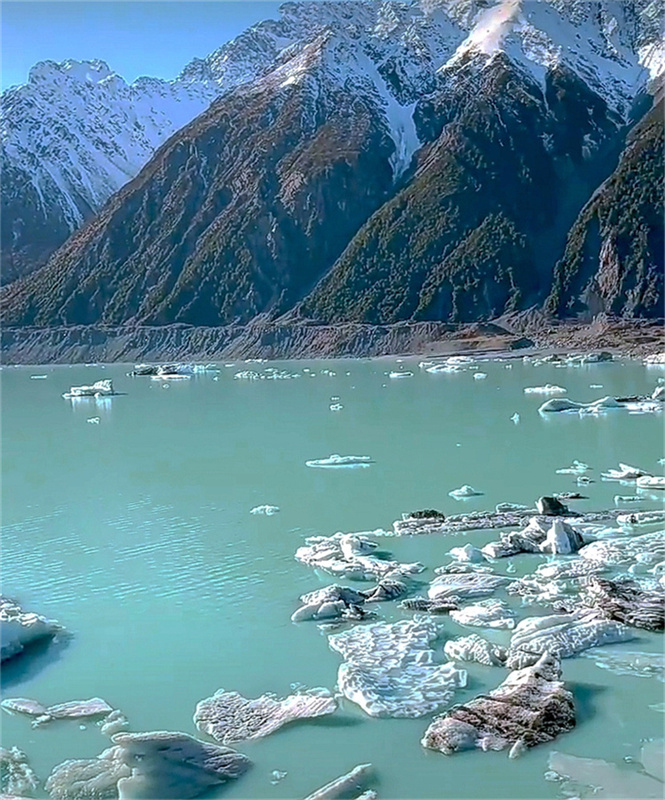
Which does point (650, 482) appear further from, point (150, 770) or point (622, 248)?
point (622, 248)

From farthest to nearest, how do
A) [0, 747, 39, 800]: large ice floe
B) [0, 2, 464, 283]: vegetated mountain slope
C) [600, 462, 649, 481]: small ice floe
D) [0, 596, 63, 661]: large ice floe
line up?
[0, 2, 464, 283]: vegetated mountain slope < [600, 462, 649, 481]: small ice floe < [0, 596, 63, 661]: large ice floe < [0, 747, 39, 800]: large ice floe

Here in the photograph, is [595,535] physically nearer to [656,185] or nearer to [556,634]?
[556,634]

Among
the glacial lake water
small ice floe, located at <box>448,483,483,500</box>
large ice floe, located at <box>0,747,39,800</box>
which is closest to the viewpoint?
large ice floe, located at <box>0,747,39,800</box>

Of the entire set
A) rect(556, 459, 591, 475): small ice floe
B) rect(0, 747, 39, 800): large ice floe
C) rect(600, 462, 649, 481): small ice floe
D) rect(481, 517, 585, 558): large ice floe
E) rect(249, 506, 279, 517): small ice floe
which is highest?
rect(481, 517, 585, 558): large ice floe

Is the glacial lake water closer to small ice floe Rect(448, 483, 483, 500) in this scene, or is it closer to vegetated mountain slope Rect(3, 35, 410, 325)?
small ice floe Rect(448, 483, 483, 500)

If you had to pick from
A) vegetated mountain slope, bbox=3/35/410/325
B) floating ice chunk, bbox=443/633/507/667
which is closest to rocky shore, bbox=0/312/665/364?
vegetated mountain slope, bbox=3/35/410/325

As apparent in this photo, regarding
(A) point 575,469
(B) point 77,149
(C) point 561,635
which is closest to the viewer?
(C) point 561,635

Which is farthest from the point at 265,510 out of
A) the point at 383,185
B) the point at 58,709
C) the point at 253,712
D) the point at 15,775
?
the point at 383,185
